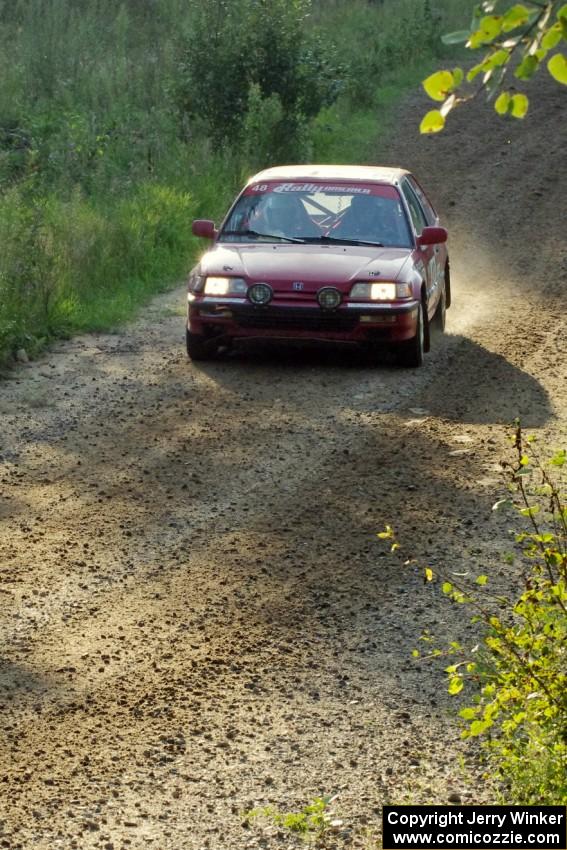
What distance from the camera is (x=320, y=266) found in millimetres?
11203

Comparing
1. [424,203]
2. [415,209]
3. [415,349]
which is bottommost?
[415,349]

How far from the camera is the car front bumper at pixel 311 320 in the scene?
11039mm

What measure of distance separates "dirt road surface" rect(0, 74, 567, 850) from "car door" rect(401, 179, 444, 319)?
0.52 metres

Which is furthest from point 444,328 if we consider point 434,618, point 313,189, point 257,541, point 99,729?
point 99,729

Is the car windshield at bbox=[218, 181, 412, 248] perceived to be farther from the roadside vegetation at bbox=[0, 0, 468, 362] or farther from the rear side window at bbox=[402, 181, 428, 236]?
the roadside vegetation at bbox=[0, 0, 468, 362]

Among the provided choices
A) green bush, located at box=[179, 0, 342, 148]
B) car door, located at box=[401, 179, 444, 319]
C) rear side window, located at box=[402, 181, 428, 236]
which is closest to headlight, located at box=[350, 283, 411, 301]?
car door, located at box=[401, 179, 444, 319]

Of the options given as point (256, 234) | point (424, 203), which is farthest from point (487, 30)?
point (424, 203)

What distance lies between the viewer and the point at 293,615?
6.43 meters

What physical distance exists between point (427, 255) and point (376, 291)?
1.31 metres

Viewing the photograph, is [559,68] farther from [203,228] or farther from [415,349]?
[203,228]

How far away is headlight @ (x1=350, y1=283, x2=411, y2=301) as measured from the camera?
11.1m

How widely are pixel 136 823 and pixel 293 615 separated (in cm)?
191

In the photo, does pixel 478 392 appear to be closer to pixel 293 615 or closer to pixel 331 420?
pixel 331 420

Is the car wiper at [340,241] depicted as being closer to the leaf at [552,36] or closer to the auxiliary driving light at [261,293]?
the auxiliary driving light at [261,293]
